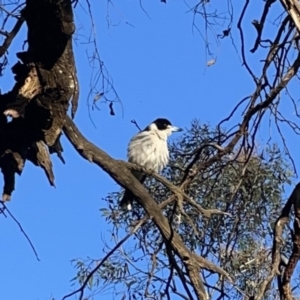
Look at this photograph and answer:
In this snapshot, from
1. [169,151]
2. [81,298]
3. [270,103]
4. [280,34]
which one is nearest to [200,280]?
[81,298]

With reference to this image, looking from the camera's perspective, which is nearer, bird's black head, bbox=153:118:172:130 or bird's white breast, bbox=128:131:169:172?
bird's white breast, bbox=128:131:169:172

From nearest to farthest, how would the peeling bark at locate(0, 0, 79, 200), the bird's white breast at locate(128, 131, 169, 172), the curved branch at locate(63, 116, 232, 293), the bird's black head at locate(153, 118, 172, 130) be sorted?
1. the peeling bark at locate(0, 0, 79, 200)
2. the curved branch at locate(63, 116, 232, 293)
3. the bird's white breast at locate(128, 131, 169, 172)
4. the bird's black head at locate(153, 118, 172, 130)

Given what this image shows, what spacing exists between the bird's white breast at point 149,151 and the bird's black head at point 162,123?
16 cm

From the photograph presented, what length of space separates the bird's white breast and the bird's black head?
160 millimetres

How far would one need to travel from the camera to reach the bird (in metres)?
6.48

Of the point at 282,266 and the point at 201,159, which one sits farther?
the point at 201,159

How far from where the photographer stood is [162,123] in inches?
285

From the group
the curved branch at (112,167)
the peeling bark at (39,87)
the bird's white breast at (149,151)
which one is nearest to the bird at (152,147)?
the bird's white breast at (149,151)

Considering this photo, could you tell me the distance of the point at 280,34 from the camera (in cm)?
272

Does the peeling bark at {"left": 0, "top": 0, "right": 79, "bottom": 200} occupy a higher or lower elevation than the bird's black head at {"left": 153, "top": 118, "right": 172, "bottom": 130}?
lower

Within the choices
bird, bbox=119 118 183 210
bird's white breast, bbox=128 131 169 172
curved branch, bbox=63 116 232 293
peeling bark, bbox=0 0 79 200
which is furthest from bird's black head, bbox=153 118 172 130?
peeling bark, bbox=0 0 79 200

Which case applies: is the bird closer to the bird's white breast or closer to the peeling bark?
the bird's white breast

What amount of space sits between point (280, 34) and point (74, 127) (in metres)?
0.79

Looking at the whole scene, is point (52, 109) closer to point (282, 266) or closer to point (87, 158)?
point (87, 158)
